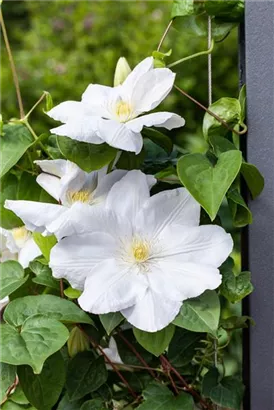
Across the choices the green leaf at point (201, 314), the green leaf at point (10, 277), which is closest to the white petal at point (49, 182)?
the green leaf at point (10, 277)

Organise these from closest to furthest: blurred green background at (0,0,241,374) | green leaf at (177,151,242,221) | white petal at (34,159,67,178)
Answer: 1. green leaf at (177,151,242,221)
2. white petal at (34,159,67,178)
3. blurred green background at (0,0,241,374)

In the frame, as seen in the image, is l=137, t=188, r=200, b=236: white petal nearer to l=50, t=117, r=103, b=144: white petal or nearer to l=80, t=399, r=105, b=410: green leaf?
l=50, t=117, r=103, b=144: white petal

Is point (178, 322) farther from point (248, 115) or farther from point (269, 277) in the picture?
point (248, 115)

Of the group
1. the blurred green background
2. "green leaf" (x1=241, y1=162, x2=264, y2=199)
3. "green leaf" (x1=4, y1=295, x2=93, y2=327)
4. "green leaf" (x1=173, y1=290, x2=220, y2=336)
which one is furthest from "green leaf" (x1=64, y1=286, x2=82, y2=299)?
the blurred green background

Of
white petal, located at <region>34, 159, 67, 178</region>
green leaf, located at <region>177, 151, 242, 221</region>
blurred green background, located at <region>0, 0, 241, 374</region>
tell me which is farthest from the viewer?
blurred green background, located at <region>0, 0, 241, 374</region>

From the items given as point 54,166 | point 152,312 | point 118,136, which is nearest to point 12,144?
point 54,166

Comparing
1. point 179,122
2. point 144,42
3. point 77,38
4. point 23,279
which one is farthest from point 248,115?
point 77,38

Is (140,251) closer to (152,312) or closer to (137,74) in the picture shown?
(152,312)
